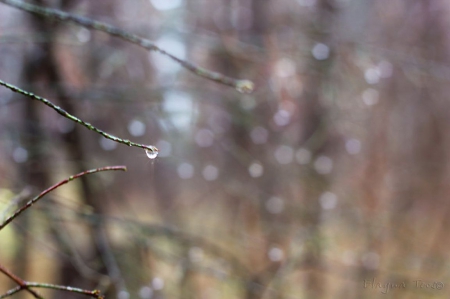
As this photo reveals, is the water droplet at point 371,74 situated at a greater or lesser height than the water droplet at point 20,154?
greater

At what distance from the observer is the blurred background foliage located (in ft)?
6.75

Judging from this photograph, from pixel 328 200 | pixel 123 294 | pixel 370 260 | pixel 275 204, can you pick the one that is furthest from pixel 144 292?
pixel 370 260

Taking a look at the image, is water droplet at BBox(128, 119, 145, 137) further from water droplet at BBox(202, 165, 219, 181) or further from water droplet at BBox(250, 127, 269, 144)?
water droplet at BBox(250, 127, 269, 144)

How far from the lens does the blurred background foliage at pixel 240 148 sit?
206 cm

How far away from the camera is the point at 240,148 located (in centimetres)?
265

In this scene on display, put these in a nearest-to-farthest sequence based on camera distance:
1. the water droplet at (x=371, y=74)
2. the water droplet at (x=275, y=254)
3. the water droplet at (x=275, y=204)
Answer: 1. the water droplet at (x=371, y=74)
2. the water droplet at (x=275, y=254)
3. the water droplet at (x=275, y=204)

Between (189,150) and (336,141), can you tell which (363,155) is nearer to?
(336,141)

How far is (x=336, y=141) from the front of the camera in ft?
11.2

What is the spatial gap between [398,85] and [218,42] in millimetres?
2197

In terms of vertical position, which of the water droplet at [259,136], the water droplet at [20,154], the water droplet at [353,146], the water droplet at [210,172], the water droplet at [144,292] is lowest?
the water droplet at [144,292]

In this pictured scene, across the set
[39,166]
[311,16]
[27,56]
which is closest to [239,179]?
[311,16]

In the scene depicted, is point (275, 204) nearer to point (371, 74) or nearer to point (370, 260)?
point (370, 260)

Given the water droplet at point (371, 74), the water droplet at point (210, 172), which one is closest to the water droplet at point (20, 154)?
the water droplet at point (210, 172)

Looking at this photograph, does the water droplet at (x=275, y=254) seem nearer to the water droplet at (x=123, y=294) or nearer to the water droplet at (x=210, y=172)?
the water droplet at (x=210, y=172)
